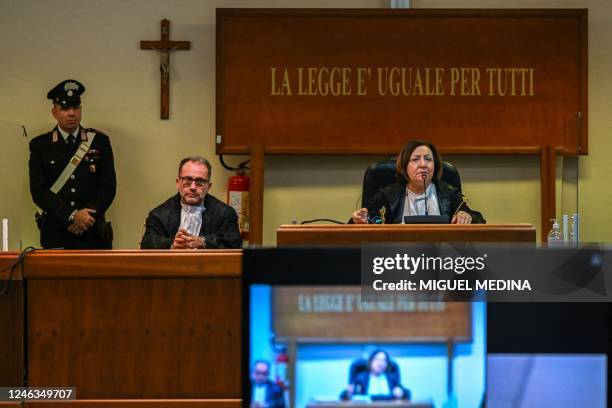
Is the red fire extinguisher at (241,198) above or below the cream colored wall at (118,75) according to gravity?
below

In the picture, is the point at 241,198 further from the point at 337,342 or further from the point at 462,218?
the point at 337,342

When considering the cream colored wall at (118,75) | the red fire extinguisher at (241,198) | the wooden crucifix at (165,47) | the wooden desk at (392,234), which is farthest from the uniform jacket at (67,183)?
the wooden desk at (392,234)

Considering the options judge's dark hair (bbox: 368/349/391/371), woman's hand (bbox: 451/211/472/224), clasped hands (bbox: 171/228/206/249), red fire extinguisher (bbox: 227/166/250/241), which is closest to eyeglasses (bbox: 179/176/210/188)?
clasped hands (bbox: 171/228/206/249)

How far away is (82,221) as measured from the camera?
6230 mm

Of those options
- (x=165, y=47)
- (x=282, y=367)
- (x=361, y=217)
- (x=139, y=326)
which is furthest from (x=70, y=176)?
(x=282, y=367)

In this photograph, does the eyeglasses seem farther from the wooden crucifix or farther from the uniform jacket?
the wooden crucifix

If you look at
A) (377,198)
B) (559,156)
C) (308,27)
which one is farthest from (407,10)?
(377,198)

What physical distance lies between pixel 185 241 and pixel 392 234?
170 cm

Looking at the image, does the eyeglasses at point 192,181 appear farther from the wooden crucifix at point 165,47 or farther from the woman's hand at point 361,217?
the wooden crucifix at point 165,47

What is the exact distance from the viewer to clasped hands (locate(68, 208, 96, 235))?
6.23 meters

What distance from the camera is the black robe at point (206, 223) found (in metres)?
4.74

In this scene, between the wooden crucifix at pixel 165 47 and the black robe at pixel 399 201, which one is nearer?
the black robe at pixel 399 201

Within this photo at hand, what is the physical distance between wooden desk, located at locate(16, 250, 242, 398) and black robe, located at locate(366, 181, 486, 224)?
1.63m

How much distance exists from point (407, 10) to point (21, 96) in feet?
8.35
